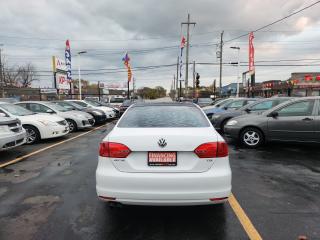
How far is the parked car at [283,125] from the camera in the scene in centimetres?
809

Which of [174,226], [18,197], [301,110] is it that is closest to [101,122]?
[301,110]

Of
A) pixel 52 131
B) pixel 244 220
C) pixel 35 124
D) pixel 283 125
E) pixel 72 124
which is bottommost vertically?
A: pixel 244 220

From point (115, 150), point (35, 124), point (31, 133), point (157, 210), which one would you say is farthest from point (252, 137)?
point (31, 133)

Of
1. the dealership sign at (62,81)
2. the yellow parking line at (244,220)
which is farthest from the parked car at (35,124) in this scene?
the dealership sign at (62,81)

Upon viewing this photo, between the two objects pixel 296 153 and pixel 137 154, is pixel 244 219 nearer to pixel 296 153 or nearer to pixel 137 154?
pixel 137 154

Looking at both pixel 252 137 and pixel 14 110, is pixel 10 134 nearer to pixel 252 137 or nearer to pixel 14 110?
pixel 14 110

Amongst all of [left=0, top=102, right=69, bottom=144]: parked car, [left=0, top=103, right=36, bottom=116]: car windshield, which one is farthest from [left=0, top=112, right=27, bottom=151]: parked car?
[left=0, top=103, right=36, bottom=116]: car windshield

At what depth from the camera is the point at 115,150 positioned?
357cm

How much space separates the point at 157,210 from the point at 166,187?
89 cm

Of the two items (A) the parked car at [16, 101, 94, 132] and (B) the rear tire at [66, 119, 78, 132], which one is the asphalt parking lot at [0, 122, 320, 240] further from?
(B) the rear tire at [66, 119, 78, 132]

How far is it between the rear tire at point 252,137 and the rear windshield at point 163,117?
4.62m

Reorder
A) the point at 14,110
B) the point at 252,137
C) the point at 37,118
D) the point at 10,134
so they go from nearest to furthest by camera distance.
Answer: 1. the point at 10,134
2. the point at 252,137
3. the point at 37,118
4. the point at 14,110

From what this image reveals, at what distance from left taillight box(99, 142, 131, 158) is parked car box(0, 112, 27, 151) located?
473 centimetres

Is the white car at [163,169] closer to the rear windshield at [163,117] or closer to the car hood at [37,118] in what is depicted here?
the rear windshield at [163,117]
